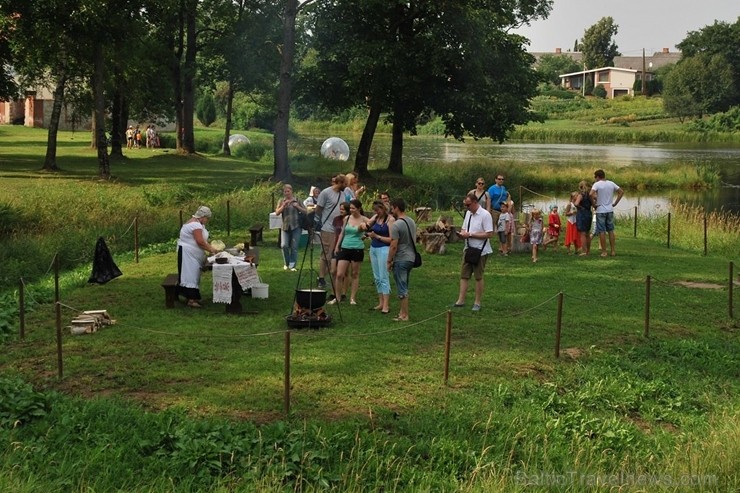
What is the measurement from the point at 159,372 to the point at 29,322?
10.3 ft

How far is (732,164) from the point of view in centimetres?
5156

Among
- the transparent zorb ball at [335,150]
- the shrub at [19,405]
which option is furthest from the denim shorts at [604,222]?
the transparent zorb ball at [335,150]

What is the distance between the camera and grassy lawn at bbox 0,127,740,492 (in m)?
7.77

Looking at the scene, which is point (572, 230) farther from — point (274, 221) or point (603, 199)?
point (274, 221)

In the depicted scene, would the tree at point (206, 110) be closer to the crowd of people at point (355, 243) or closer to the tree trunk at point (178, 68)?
the tree trunk at point (178, 68)

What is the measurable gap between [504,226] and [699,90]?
90.3 meters

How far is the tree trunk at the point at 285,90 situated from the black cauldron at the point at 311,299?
1864cm

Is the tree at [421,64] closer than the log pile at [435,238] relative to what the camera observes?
No

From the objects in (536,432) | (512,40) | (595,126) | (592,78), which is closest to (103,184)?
(512,40)

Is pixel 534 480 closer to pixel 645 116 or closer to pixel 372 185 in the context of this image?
pixel 372 185

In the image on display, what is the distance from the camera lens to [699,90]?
329 feet

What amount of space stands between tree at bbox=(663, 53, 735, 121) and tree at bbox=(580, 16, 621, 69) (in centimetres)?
5733

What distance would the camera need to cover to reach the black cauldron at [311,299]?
38.1 feet

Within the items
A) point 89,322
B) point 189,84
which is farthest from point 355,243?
point 189,84
